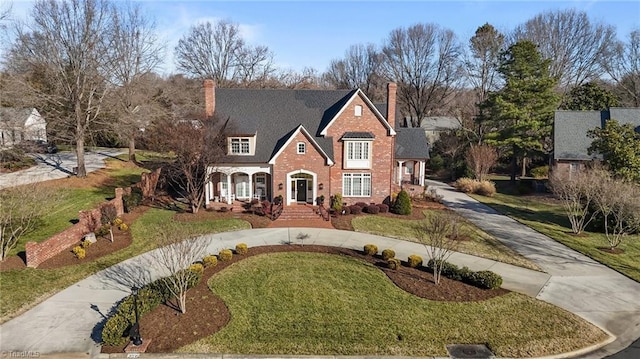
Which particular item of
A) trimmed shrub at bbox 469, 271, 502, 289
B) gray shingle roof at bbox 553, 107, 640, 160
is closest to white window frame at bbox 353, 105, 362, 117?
trimmed shrub at bbox 469, 271, 502, 289

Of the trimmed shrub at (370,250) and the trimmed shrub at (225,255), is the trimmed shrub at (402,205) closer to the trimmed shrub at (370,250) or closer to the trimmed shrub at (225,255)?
the trimmed shrub at (370,250)

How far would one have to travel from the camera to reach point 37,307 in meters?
13.6

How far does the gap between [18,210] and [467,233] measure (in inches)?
930

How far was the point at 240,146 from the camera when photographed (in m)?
28.5

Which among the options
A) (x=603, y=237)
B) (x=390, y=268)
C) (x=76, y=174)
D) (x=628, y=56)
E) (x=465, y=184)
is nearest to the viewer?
(x=390, y=268)

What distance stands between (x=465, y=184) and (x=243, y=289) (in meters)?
28.2

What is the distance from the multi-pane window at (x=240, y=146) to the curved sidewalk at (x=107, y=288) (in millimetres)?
7296

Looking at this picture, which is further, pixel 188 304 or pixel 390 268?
pixel 390 268

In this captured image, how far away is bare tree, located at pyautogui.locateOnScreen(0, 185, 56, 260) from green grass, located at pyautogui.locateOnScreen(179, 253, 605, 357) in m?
9.45

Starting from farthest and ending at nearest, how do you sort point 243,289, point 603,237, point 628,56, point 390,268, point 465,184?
point 628,56
point 465,184
point 603,237
point 390,268
point 243,289

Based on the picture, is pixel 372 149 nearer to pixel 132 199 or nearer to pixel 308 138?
pixel 308 138

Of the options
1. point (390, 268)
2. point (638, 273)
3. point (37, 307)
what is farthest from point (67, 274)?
point (638, 273)

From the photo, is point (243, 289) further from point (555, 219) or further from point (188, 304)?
point (555, 219)

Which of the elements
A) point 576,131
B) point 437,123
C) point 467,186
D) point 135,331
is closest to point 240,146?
point 135,331
